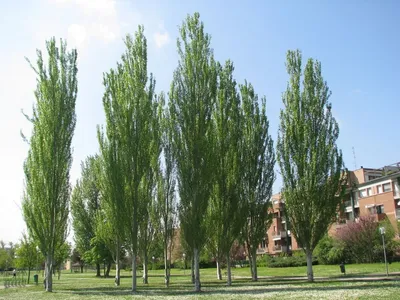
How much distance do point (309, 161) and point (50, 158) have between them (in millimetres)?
18006

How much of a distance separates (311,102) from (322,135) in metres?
2.67

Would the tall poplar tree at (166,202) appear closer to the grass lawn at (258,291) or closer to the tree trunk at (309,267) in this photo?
the grass lawn at (258,291)

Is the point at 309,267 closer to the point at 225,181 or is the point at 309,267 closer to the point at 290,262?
the point at 225,181

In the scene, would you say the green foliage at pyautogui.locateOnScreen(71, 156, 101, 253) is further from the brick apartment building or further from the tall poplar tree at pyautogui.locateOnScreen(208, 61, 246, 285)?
the tall poplar tree at pyautogui.locateOnScreen(208, 61, 246, 285)

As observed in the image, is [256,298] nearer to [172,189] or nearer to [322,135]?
[322,135]

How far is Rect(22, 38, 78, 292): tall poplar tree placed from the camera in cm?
Answer: 2791

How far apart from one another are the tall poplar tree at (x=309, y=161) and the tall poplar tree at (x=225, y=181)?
340 centimetres

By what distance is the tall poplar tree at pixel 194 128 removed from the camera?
2434 centimetres

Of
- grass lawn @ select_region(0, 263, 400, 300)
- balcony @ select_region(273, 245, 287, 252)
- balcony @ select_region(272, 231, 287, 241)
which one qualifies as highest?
balcony @ select_region(272, 231, 287, 241)

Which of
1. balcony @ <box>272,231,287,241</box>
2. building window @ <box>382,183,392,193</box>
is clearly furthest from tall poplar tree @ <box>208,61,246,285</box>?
balcony @ <box>272,231,287,241</box>

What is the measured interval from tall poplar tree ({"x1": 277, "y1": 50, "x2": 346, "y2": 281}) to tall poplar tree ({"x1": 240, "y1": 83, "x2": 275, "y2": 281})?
3368 mm

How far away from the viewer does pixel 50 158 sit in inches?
1117

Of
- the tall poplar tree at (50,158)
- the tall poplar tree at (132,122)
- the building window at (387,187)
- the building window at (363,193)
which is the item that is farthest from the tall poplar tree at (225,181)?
the building window at (363,193)

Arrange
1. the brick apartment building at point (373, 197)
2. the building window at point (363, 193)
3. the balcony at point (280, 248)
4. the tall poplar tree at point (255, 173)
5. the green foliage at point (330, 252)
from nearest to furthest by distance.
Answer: the tall poplar tree at point (255, 173)
the green foliage at point (330, 252)
the brick apartment building at point (373, 197)
the building window at point (363, 193)
the balcony at point (280, 248)
